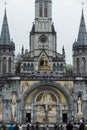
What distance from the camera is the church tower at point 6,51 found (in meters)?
105

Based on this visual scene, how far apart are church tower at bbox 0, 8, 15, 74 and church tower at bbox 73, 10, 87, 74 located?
13.7 metres

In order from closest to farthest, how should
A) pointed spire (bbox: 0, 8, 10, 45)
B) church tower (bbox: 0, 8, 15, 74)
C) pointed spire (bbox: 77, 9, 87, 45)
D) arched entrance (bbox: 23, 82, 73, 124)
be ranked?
1. arched entrance (bbox: 23, 82, 73, 124)
2. church tower (bbox: 0, 8, 15, 74)
3. pointed spire (bbox: 77, 9, 87, 45)
4. pointed spire (bbox: 0, 8, 10, 45)

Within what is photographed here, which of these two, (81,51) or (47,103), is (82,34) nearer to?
(81,51)

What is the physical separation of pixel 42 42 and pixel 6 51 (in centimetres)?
1210

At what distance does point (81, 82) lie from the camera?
76625mm

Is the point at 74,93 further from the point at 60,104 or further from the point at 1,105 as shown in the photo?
the point at 1,105

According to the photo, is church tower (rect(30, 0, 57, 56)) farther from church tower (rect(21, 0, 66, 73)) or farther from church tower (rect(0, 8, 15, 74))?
church tower (rect(0, 8, 15, 74))

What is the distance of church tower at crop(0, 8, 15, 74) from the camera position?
343 ft

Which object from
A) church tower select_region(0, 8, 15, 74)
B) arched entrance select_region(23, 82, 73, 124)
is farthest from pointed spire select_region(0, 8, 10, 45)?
arched entrance select_region(23, 82, 73, 124)

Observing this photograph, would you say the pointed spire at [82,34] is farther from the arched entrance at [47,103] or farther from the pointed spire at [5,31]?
the arched entrance at [47,103]

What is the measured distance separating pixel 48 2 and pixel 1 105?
45.8 meters

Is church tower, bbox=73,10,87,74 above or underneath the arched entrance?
above

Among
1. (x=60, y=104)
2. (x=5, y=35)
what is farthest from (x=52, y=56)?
(x=60, y=104)

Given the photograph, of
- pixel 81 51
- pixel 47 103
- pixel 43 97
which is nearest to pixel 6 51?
pixel 81 51
